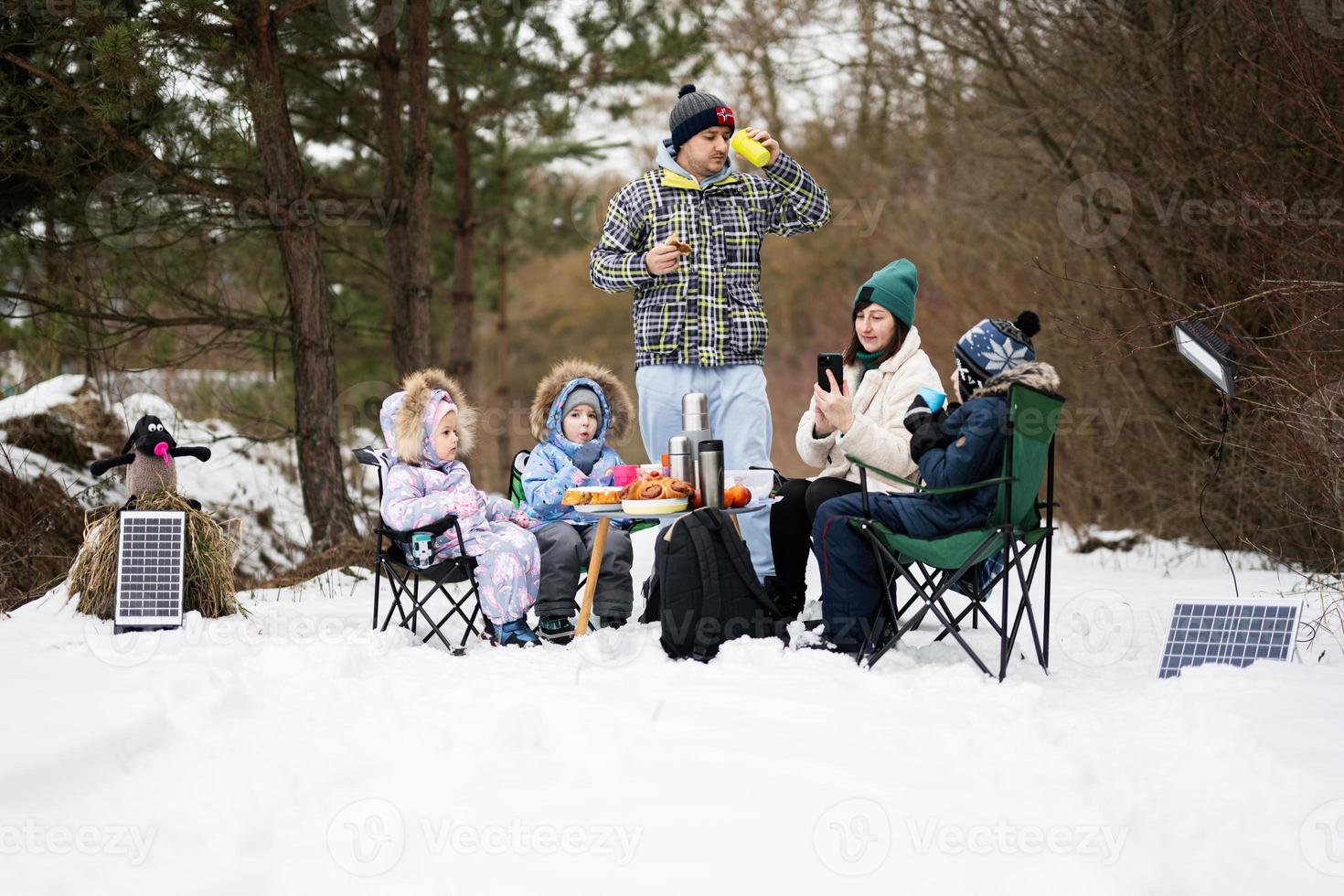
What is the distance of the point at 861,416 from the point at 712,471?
527 millimetres

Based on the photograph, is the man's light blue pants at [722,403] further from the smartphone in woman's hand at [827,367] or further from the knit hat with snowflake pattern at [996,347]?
the knit hat with snowflake pattern at [996,347]

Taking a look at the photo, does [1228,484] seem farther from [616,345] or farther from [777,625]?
[616,345]

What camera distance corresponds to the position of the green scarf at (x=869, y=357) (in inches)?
169

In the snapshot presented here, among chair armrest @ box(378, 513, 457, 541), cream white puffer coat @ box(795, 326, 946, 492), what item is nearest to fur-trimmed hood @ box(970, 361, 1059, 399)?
cream white puffer coat @ box(795, 326, 946, 492)

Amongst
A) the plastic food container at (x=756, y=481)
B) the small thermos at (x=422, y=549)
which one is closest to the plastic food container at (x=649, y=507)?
the plastic food container at (x=756, y=481)

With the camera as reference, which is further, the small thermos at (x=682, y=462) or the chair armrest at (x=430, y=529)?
the small thermos at (x=682, y=462)

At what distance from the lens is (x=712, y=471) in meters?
4.05

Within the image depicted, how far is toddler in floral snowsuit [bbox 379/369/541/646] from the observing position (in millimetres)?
4156

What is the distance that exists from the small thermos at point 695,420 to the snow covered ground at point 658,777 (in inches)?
35.6

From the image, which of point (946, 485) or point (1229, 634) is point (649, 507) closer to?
point (946, 485)

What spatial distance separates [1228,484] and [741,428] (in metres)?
3.01

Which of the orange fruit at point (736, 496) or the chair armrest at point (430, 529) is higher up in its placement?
the orange fruit at point (736, 496)

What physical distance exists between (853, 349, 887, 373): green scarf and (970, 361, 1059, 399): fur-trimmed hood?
67 centimetres

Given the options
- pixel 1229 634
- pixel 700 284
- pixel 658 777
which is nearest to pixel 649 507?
pixel 700 284
